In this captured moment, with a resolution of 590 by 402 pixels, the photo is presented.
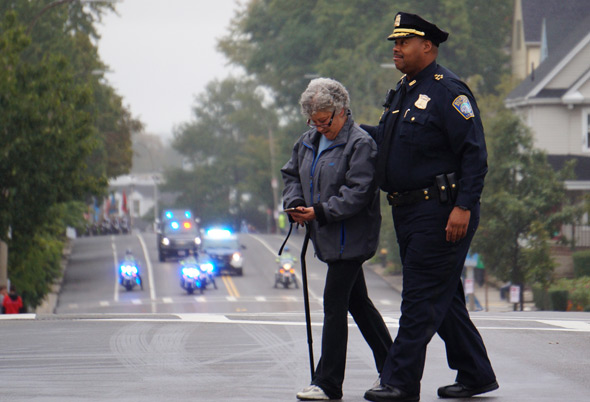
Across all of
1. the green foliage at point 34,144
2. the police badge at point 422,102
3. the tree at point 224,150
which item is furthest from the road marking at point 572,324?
the tree at point 224,150

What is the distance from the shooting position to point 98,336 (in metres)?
10.1

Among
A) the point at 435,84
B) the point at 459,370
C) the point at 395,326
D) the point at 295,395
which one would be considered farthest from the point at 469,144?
the point at 395,326

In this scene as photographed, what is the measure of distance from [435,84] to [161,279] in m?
49.6

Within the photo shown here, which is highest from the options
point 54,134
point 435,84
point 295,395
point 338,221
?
point 54,134

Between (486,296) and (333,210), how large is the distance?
110 feet

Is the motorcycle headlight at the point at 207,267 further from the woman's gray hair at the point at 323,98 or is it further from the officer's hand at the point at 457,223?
the officer's hand at the point at 457,223

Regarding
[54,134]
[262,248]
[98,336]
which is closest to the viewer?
[98,336]

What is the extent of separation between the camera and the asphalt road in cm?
724

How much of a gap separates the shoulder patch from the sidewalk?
91.2 ft

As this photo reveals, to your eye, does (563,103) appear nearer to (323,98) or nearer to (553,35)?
(553,35)

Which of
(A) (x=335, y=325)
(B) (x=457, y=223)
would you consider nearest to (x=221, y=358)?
(A) (x=335, y=325)

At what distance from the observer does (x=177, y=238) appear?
207 feet

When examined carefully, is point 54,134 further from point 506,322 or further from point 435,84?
point 435,84

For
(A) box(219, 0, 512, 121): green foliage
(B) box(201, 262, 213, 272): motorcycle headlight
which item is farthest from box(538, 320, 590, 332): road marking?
(A) box(219, 0, 512, 121): green foliage
